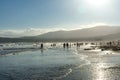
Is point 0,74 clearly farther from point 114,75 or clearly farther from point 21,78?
point 114,75

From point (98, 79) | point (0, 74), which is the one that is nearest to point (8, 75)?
point (0, 74)

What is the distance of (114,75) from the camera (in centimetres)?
2583

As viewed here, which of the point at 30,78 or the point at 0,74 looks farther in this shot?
the point at 0,74

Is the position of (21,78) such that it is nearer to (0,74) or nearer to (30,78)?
(30,78)

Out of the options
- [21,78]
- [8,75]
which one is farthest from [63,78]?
[8,75]

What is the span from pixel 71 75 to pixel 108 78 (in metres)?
4.03

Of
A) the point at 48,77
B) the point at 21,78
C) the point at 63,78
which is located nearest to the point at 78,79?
the point at 63,78

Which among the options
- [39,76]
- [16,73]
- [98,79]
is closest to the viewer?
[98,79]

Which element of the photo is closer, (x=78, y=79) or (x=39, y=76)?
(x=78, y=79)

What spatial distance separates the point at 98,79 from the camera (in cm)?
2434

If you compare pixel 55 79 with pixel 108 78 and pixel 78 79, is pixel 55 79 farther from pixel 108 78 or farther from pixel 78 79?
pixel 108 78

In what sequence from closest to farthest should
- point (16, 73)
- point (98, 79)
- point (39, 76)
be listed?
1. point (98, 79)
2. point (39, 76)
3. point (16, 73)

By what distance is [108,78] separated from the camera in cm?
2445

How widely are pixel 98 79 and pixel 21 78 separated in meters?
7.25
